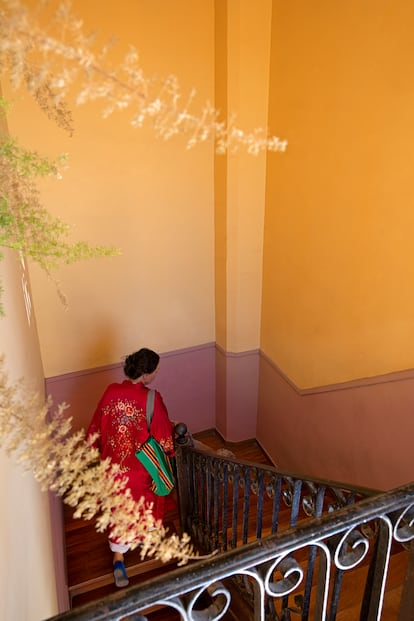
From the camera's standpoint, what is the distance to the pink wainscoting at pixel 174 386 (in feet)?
14.1

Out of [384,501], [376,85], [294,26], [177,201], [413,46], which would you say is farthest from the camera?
[177,201]

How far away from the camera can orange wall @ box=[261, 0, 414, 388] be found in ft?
8.31

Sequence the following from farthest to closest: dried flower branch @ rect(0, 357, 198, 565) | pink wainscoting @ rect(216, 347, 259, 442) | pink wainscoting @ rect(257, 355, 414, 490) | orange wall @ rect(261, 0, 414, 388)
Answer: pink wainscoting @ rect(216, 347, 259, 442) < pink wainscoting @ rect(257, 355, 414, 490) < orange wall @ rect(261, 0, 414, 388) < dried flower branch @ rect(0, 357, 198, 565)

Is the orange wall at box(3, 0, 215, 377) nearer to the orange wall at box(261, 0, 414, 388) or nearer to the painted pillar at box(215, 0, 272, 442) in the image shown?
the painted pillar at box(215, 0, 272, 442)

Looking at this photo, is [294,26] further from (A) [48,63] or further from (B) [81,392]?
(B) [81,392]

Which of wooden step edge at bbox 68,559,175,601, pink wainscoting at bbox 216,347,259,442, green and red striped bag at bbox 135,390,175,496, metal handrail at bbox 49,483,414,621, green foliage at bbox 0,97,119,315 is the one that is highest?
green foliage at bbox 0,97,119,315

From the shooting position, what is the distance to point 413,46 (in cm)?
231

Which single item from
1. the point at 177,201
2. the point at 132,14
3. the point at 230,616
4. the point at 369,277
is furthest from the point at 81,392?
the point at 132,14

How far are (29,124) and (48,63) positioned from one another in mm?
3307

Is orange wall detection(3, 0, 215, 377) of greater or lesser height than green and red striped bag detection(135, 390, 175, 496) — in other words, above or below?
above

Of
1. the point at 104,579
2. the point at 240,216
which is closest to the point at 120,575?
the point at 104,579

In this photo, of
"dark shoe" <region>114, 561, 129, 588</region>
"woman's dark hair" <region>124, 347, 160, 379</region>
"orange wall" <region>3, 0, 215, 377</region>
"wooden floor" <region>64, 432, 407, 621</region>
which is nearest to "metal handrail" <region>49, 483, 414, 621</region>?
"wooden floor" <region>64, 432, 407, 621</region>

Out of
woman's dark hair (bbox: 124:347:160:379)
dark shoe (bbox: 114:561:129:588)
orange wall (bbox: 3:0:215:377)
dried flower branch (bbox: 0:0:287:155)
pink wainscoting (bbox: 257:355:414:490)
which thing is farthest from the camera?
orange wall (bbox: 3:0:215:377)

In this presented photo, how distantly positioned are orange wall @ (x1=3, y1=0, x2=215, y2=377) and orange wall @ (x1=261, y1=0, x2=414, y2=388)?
2.37 ft
